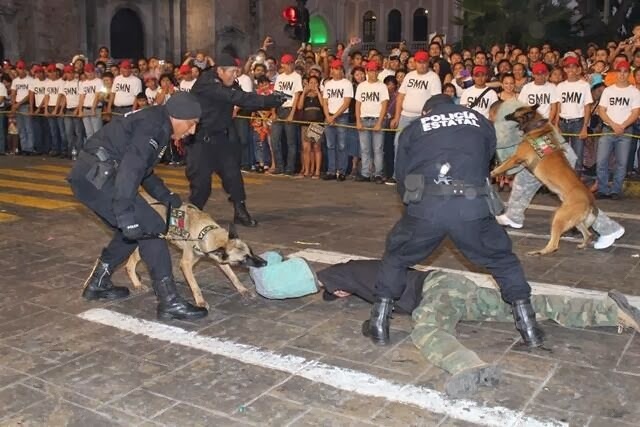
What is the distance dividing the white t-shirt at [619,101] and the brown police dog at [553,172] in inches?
133

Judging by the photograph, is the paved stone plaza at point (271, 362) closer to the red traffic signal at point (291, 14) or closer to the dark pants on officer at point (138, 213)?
the dark pants on officer at point (138, 213)

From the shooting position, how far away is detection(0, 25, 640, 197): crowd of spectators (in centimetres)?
1086

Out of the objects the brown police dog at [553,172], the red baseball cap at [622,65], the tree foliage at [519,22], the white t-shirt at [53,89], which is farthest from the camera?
the tree foliage at [519,22]

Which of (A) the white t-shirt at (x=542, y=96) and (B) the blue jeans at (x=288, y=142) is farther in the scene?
(B) the blue jeans at (x=288, y=142)

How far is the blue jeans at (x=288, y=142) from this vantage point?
43.2 feet

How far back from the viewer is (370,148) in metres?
12.5

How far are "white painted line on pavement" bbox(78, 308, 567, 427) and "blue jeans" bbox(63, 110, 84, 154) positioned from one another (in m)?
10.8

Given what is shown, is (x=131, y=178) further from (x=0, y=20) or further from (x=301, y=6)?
(x=0, y=20)

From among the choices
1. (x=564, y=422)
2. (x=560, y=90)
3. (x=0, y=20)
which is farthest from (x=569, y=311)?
(x=0, y=20)

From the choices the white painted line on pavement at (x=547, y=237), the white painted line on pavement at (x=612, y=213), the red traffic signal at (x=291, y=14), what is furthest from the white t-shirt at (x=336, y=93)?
the white painted line on pavement at (x=547, y=237)

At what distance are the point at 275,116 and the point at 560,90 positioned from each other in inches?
193

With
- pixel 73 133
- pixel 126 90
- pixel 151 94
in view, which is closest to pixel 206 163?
pixel 151 94

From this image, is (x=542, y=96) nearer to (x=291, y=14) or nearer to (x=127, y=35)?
(x=291, y=14)

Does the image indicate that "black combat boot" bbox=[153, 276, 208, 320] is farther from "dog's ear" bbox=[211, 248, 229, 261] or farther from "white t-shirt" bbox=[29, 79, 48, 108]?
"white t-shirt" bbox=[29, 79, 48, 108]
